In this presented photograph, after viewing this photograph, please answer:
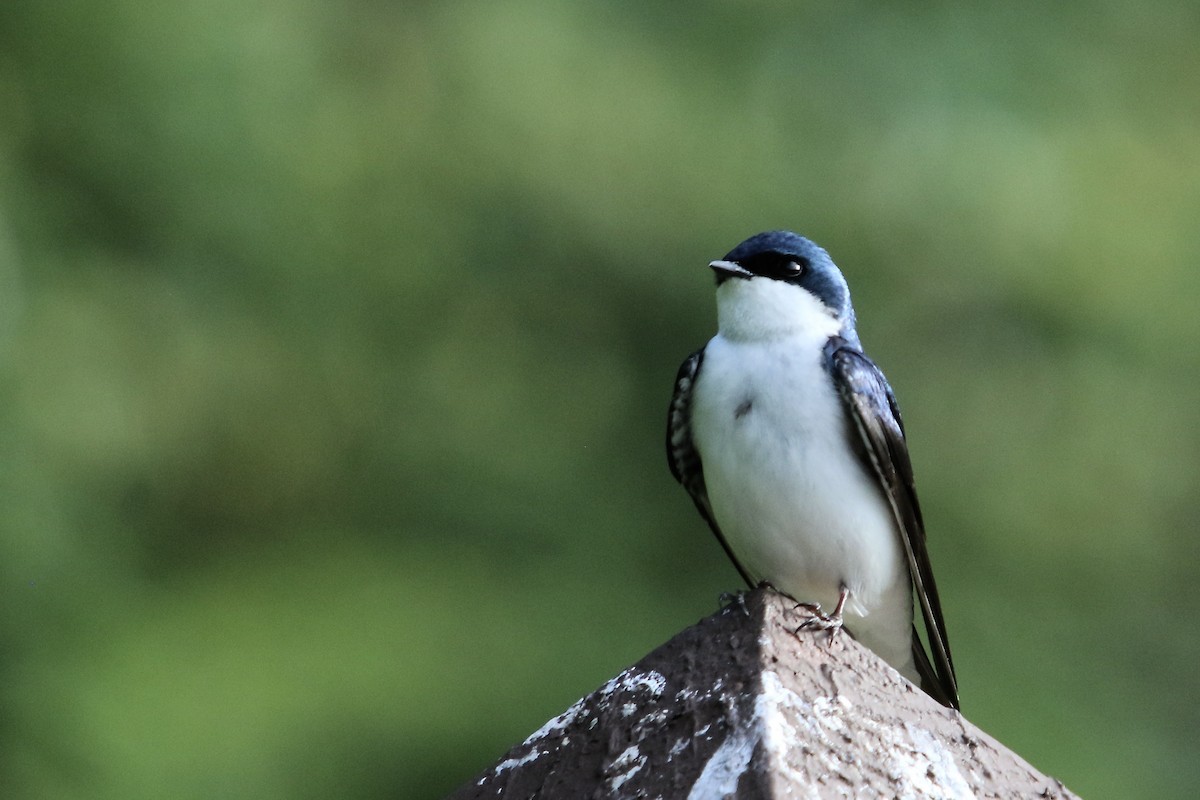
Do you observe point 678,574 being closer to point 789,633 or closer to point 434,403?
point 434,403

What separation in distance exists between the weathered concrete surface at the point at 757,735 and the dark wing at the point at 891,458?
126cm

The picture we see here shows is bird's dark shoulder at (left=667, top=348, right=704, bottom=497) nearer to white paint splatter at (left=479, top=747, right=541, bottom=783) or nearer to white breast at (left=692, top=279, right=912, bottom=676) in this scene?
white breast at (left=692, top=279, right=912, bottom=676)

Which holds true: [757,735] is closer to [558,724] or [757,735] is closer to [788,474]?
[558,724]

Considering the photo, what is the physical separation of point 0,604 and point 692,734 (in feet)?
11.8

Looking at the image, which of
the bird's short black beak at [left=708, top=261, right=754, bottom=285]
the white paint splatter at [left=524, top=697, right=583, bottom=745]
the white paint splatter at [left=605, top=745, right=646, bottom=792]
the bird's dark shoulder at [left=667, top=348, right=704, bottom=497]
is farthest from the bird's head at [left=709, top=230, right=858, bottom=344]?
the white paint splatter at [left=605, top=745, right=646, bottom=792]

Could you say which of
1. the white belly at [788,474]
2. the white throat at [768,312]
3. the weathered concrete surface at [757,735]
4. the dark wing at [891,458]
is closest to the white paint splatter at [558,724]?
the weathered concrete surface at [757,735]

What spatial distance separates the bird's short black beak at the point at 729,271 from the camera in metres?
3.46

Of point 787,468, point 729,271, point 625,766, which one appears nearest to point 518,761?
point 625,766

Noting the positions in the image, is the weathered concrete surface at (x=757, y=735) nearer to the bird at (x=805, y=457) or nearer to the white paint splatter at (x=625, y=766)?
the white paint splatter at (x=625, y=766)

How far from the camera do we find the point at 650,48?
5.97 metres

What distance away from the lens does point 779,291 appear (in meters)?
3.43

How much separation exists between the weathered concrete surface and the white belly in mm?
1191

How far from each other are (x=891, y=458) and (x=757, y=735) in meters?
1.69

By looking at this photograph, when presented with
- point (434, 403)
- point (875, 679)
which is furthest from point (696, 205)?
point (875, 679)
